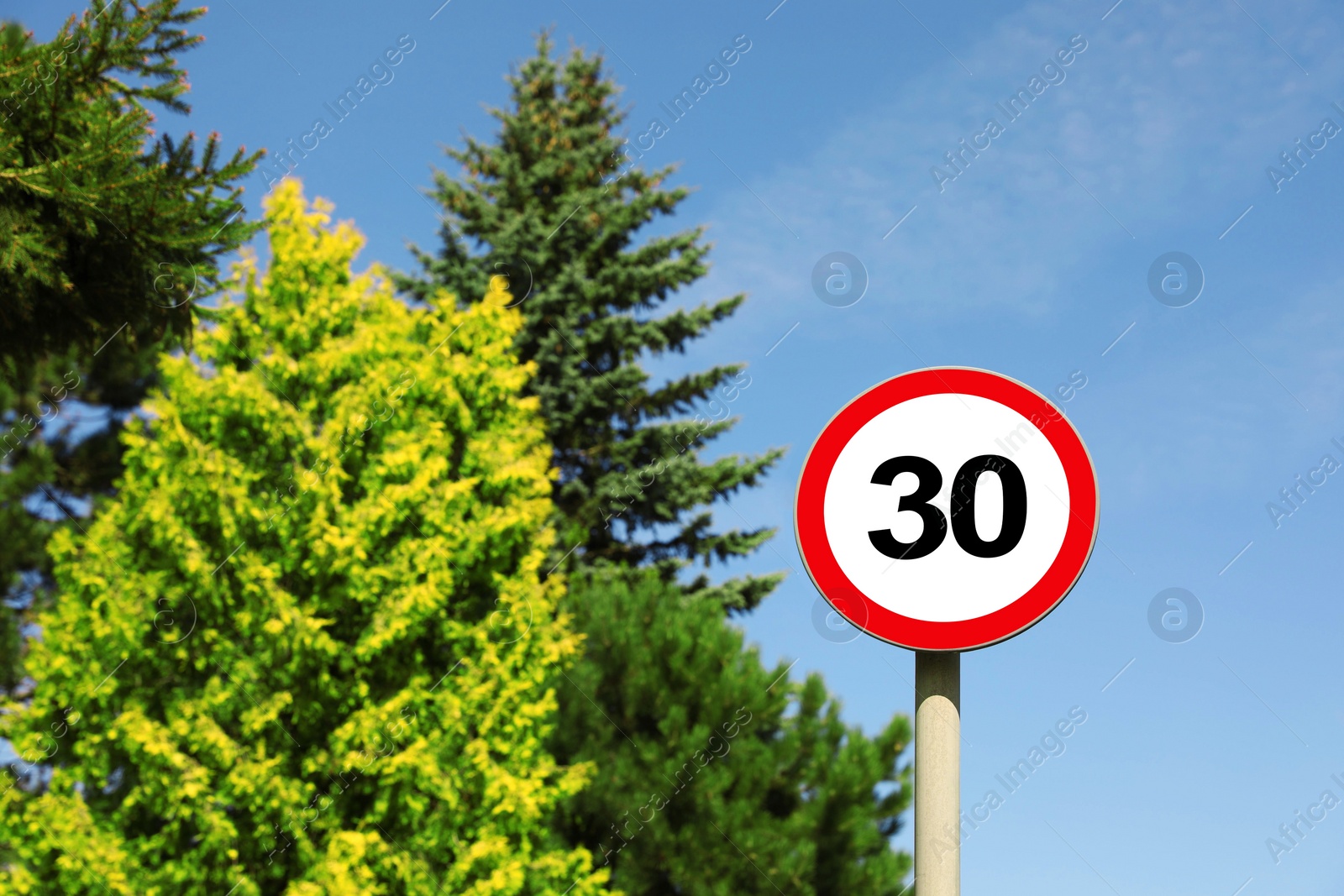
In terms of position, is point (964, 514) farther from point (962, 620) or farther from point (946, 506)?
point (962, 620)

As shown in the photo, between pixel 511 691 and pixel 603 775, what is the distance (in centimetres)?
288

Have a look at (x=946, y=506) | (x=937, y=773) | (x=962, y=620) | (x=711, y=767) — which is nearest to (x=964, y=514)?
(x=946, y=506)

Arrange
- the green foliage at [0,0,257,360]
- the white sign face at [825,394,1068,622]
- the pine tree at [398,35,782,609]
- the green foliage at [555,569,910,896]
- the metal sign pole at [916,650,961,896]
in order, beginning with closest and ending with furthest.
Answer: the metal sign pole at [916,650,961,896] < the white sign face at [825,394,1068,622] < the green foliage at [0,0,257,360] < the green foliage at [555,569,910,896] < the pine tree at [398,35,782,609]

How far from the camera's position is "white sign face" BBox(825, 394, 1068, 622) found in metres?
2.61

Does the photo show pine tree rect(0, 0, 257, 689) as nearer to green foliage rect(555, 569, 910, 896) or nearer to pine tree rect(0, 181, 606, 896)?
pine tree rect(0, 181, 606, 896)

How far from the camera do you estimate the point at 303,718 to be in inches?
441

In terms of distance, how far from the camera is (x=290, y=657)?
11359 mm

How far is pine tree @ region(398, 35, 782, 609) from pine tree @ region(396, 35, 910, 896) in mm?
47

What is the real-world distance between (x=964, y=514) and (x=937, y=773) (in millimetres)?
626

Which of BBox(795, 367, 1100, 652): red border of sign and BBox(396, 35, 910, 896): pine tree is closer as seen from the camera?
BBox(795, 367, 1100, 652): red border of sign

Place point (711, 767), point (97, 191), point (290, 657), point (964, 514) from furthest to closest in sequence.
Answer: point (711, 767) → point (290, 657) → point (97, 191) → point (964, 514)

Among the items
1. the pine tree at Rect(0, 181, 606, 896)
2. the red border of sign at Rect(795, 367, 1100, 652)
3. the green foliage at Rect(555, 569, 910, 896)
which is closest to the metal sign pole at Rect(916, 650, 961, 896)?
the red border of sign at Rect(795, 367, 1100, 652)

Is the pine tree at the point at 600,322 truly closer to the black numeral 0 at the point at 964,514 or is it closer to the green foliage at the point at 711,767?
the green foliage at the point at 711,767

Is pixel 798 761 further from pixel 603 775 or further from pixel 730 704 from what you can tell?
pixel 603 775
